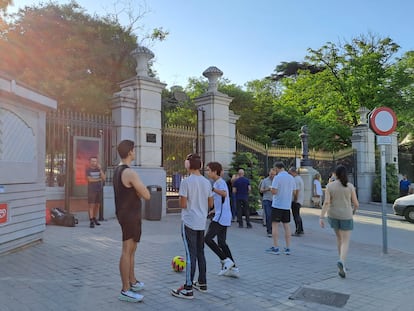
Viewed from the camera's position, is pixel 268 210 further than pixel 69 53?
No

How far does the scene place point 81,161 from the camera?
10.8 metres

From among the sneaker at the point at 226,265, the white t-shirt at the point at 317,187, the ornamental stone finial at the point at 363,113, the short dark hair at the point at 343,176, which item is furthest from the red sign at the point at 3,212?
the ornamental stone finial at the point at 363,113

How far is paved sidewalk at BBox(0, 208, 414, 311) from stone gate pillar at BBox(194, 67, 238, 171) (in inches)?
205

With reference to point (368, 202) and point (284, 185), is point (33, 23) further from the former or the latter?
point (368, 202)

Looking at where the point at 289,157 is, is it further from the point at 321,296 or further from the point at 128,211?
the point at 128,211

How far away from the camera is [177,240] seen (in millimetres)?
8570

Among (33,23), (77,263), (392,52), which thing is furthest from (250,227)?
(392,52)

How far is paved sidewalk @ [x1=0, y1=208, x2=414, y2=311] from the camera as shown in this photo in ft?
15.3

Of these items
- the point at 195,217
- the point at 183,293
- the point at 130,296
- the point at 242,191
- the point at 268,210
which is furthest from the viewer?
the point at 242,191

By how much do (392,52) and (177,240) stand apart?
71.5ft

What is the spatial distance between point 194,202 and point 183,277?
1.33 meters

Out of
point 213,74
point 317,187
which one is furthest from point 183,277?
point 213,74

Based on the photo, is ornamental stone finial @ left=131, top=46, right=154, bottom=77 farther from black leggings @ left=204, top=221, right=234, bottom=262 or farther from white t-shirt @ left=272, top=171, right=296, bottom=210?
black leggings @ left=204, top=221, right=234, bottom=262

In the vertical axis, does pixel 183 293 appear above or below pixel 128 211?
below
